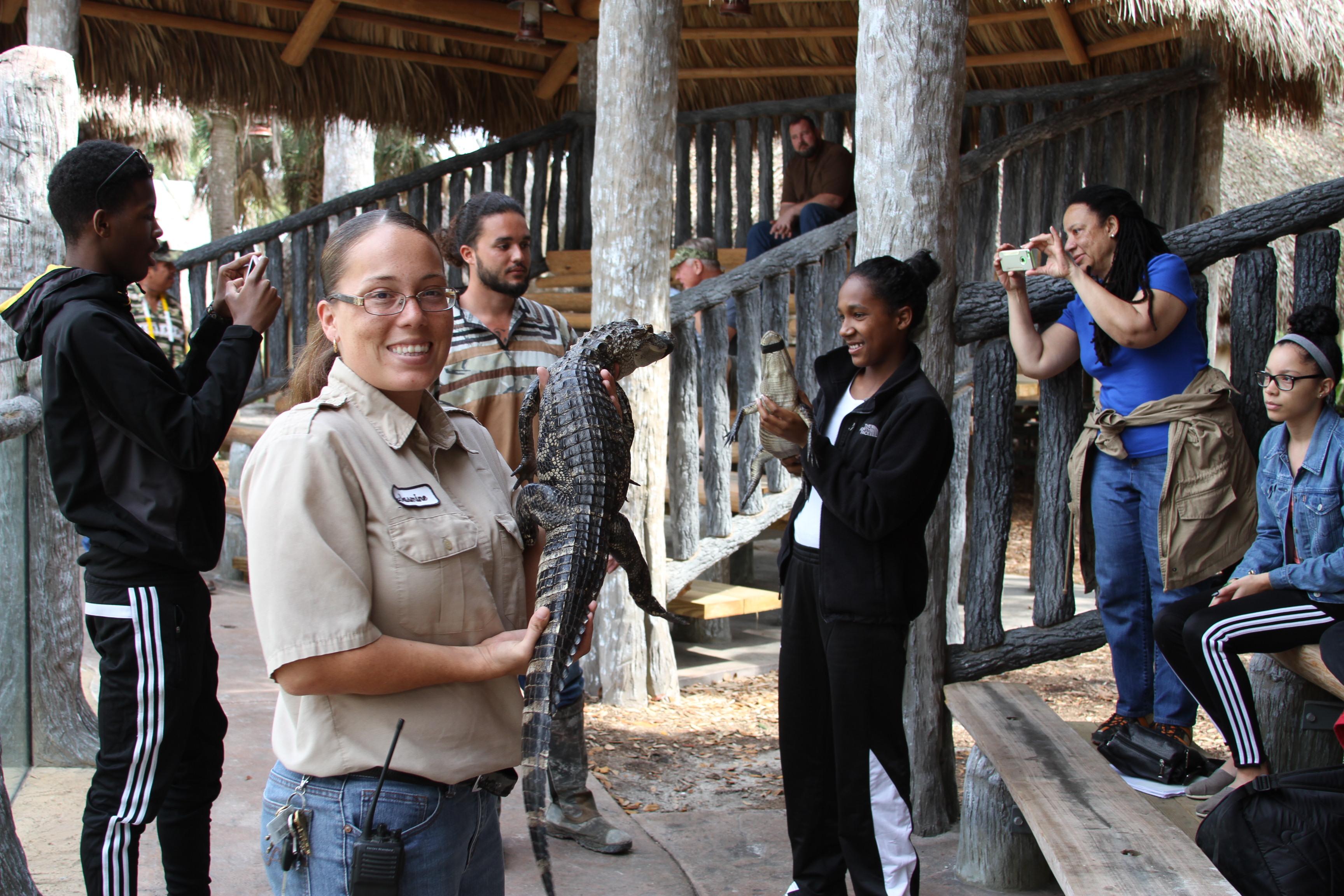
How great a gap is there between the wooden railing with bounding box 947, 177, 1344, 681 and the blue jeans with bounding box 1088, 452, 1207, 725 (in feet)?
0.78

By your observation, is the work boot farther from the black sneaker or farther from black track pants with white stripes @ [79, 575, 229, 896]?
the black sneaker

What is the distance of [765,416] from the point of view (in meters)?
2.97

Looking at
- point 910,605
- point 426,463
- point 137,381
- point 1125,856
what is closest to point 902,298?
point 910,605

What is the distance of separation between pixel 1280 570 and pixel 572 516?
216 cm

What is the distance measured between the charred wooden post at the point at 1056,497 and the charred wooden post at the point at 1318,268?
0.71 metres

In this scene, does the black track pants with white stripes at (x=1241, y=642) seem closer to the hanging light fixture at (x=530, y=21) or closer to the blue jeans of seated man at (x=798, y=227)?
the blue jeans of seated man at (x=798, y=227)

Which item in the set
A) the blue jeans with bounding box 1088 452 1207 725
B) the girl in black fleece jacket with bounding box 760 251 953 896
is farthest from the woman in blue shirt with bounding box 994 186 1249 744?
the girl in black fleece jacket with bounding box 760 251 953 896

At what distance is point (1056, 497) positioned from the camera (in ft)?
12.2

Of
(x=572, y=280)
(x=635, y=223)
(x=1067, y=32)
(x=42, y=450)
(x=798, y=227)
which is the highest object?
(x=1067, y=32)

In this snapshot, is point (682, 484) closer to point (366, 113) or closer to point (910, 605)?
point (910, 605)

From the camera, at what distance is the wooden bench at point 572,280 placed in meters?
8.09

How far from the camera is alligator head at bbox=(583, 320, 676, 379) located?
95.3 inches

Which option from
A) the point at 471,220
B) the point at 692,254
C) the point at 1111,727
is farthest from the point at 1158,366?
the point at 692,254

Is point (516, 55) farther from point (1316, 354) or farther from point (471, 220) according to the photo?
point (1316, 354)
